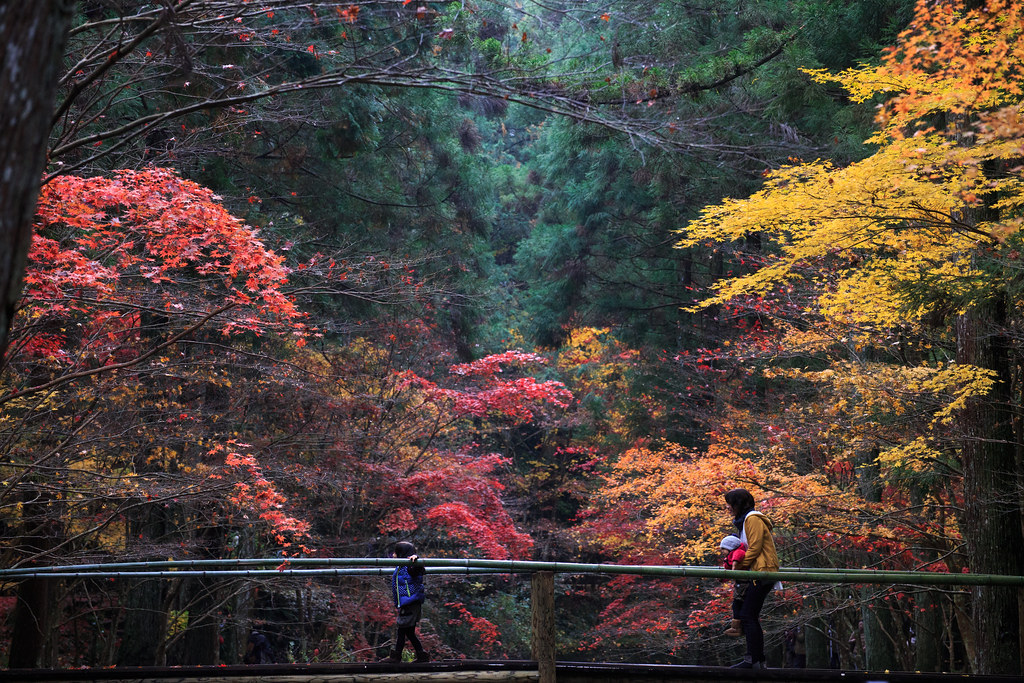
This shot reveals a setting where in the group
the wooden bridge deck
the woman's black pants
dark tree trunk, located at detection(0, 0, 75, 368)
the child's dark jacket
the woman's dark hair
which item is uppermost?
dark tree trunk, located at detection(0, 0, 75, 368)

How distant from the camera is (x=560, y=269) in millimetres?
21891

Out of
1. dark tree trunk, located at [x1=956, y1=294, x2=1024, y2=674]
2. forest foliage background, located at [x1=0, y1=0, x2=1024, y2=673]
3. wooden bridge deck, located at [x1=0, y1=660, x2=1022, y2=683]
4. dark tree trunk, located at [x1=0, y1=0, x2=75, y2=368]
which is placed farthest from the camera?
dark tree trunk, located at [x1=956, y1=294, x2=1024, y2=674]

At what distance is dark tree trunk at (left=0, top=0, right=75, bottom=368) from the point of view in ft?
5.71

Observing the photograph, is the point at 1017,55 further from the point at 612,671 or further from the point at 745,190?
the point at 745,190

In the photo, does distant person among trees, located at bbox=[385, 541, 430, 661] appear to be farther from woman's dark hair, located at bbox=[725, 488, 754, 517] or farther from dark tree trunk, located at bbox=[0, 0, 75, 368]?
dark tree trunk, located at bbox=[0, 0, 75, 368]

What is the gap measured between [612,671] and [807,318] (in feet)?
30.0

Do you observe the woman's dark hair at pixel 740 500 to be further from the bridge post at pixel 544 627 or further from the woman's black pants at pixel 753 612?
the bridge post at pixel 544 627

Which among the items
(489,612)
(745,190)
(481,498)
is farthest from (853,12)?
(489,612)

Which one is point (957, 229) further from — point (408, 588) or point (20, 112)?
point (20, 112)

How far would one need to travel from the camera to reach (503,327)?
23.8 metres

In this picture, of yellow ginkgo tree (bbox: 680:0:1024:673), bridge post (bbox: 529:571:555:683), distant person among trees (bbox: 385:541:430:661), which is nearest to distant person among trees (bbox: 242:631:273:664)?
distant person among trees (bbox: 385:541:430:661)

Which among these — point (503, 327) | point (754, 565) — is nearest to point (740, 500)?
point (754, 565)

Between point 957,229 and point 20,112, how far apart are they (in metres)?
6.97

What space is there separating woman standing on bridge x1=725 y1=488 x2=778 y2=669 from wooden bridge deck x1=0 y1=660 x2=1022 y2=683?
0.85 feet
